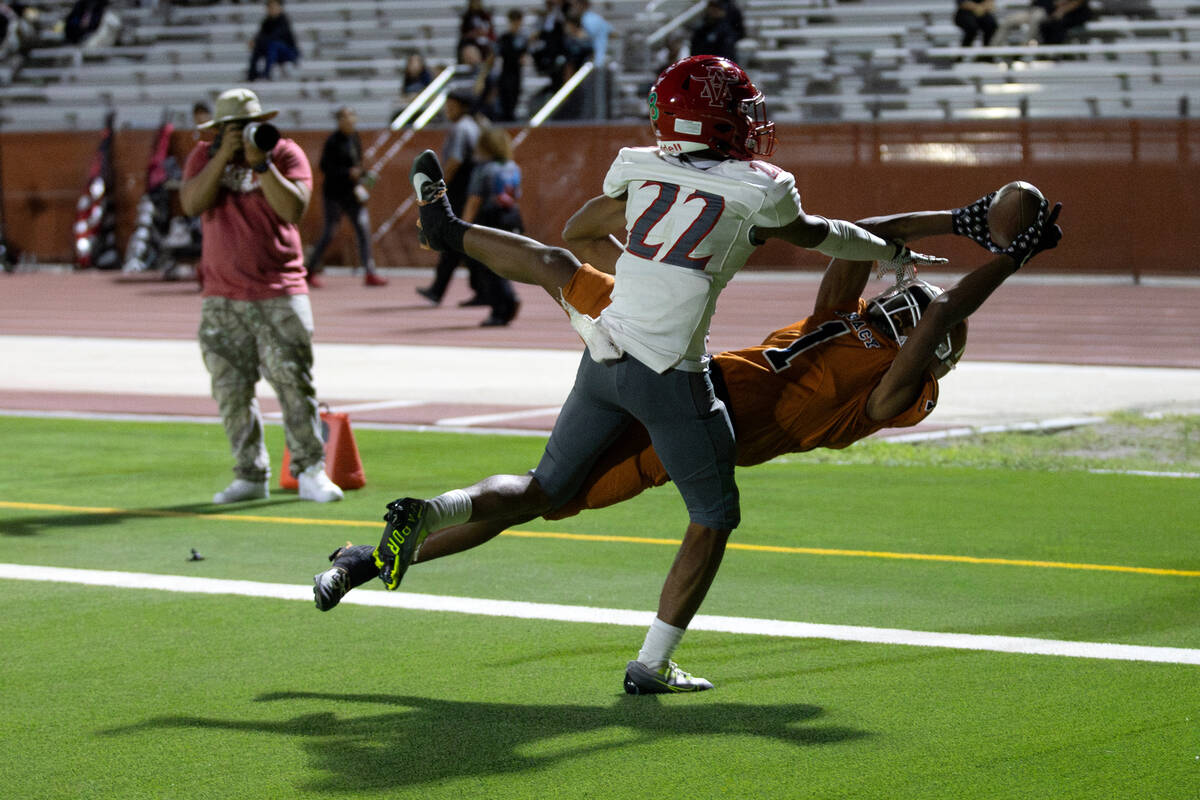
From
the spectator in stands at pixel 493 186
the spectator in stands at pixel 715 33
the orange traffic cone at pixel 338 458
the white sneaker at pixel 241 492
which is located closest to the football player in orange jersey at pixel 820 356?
the white sneaker at pixel 241 492

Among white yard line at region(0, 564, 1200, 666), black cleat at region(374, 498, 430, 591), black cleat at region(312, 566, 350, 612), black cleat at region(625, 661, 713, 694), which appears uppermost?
black cleat at region(374, 498, 430, 591)

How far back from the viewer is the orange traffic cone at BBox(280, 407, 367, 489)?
9055 millimetres

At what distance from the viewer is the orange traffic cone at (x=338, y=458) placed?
9.05 m

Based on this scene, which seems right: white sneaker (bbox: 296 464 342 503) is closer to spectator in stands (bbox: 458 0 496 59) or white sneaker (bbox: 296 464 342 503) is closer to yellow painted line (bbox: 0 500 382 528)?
yellow painted line (bbox: 0 500 382 528)

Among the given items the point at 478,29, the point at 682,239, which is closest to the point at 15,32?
the point at 478,29

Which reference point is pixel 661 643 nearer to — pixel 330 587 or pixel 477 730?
pixel 477 730

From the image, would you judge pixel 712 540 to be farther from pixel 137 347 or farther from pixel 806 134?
pixel 806 134

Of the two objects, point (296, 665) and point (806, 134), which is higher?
point (296, 665)

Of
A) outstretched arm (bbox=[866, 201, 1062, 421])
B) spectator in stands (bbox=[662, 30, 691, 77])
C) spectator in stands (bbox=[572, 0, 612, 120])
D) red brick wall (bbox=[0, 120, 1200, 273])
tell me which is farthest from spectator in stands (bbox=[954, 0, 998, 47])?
outstretched arm (bbox=[866, 201, 1062, 421])

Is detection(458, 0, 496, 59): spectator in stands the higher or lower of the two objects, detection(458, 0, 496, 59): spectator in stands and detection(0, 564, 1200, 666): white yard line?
the lower

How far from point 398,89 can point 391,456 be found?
66.5 ft

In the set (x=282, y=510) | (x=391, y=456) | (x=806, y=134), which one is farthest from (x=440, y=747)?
(x=806, y=134)

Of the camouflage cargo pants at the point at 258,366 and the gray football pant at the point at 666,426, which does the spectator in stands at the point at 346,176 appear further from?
the gray football pant at the point at 666,426

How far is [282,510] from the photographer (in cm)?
853
